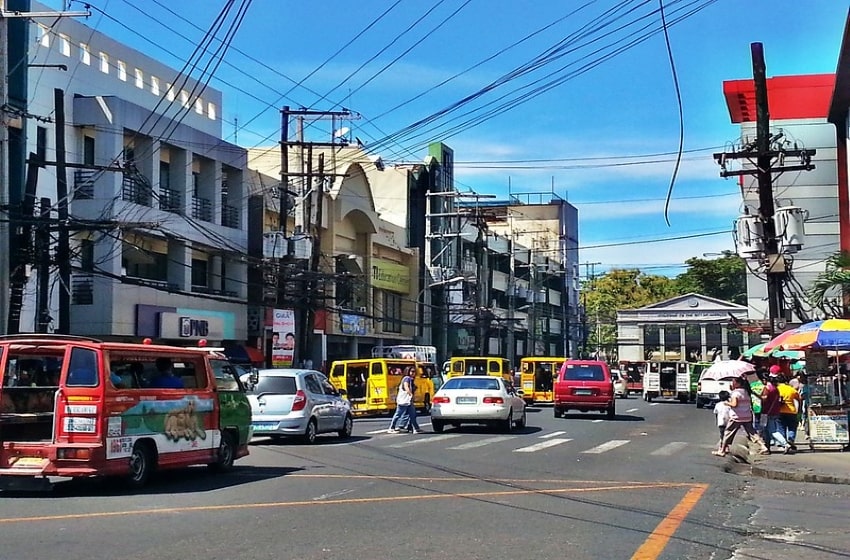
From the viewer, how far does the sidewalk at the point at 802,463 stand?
15.8m

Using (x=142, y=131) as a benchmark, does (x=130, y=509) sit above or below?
below

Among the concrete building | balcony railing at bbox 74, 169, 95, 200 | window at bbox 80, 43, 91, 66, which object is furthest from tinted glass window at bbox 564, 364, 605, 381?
window at bbox 80, 43, 91, 66

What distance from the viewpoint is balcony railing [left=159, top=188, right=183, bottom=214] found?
37.7 metres

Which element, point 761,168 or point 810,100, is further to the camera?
point 810,100

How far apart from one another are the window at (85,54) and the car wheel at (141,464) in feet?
85.9

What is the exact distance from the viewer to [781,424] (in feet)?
67.0

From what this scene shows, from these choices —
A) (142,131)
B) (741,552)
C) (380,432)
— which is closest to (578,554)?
(741,552)

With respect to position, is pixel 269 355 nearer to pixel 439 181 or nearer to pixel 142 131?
pixel 142 131

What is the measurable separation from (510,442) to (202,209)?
22045 millimetres

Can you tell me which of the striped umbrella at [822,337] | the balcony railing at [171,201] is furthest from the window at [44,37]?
the striped umbrella at [822,337]

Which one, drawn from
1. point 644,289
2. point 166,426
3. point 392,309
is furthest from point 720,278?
point 166,426

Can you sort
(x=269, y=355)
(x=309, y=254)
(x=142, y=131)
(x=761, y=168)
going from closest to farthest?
(x=761, y=168), (x=142, y=131), (x=309, y=254), (x=269, y=355)

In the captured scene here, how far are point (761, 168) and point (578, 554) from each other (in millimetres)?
21224

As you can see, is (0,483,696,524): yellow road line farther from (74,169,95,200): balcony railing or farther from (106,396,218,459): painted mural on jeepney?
(74,169,95,200): balcony railing
